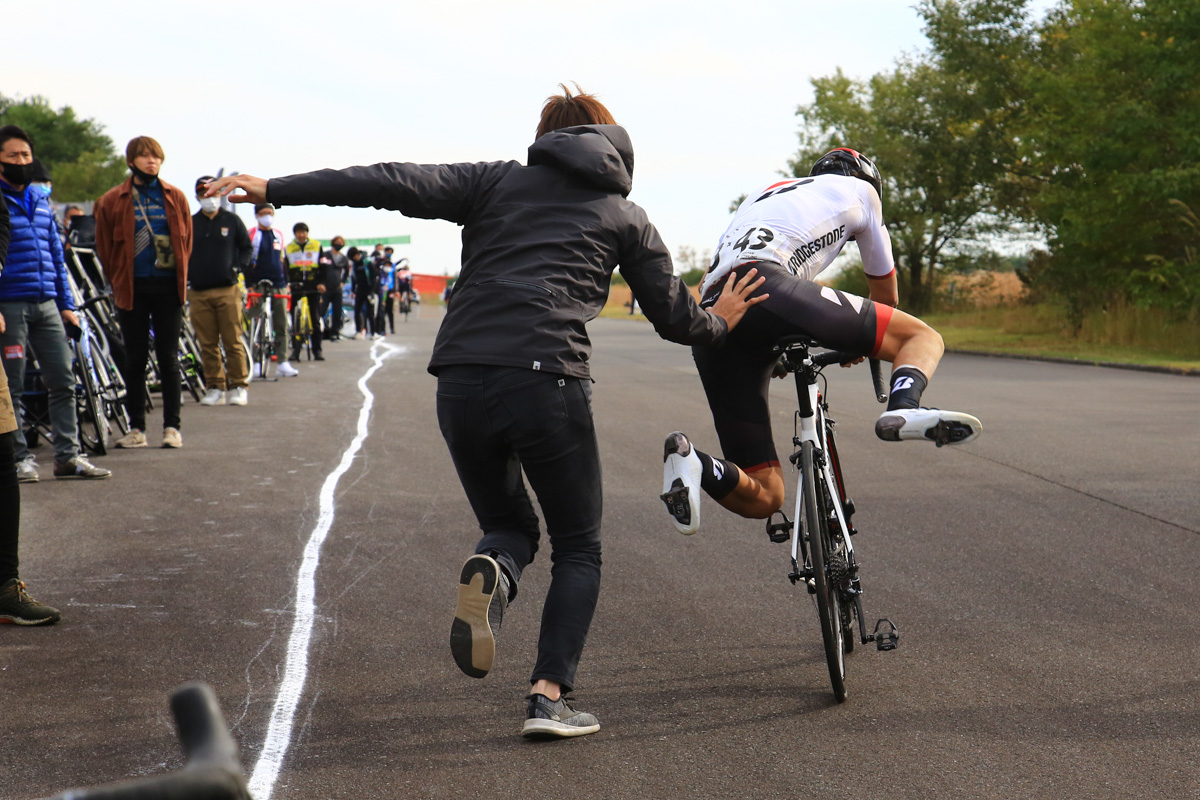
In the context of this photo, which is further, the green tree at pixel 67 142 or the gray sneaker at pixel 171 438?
the green tree at pixel 67 142

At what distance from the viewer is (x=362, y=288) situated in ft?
96.9

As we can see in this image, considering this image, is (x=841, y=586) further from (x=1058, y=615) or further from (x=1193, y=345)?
(x=1193, y=345)

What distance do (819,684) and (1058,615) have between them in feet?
5.09

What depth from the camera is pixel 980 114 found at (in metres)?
37.0

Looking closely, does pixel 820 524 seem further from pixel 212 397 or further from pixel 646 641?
pixel 212 397

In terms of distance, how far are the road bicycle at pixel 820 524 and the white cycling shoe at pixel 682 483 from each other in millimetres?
365

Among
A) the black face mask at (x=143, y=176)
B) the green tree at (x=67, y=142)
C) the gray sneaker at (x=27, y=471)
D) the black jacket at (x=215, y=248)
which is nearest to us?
the gray sneaker at (x=27, y=471)

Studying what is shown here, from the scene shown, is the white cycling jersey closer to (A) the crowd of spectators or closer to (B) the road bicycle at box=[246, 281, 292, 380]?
(A) the crowd of spectators

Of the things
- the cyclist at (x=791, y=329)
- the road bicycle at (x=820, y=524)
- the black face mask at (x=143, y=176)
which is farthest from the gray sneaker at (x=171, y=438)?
the road bicycle at (x=820, y=524)

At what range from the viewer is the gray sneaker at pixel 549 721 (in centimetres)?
399

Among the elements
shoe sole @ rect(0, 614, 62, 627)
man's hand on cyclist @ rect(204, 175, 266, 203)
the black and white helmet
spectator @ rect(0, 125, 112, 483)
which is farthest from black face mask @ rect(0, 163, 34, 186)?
the black and white helmet

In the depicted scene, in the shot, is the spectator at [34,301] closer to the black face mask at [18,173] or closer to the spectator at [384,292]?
the black face mask at [18,173]

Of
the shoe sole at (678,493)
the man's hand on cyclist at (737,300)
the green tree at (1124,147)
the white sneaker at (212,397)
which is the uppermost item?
the green tree at (1124,147)

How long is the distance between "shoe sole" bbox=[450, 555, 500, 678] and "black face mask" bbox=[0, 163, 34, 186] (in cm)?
530
